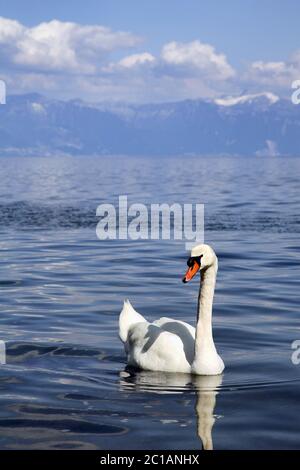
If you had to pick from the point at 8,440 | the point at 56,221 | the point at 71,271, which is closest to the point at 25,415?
the point at 8,440

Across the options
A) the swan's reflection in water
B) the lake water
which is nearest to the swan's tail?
the lake water

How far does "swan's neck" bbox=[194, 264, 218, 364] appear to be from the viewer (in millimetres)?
12086

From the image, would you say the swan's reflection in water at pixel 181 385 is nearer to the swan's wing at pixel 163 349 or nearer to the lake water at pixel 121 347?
the lake water at pixel 121 347

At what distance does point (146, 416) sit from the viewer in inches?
405

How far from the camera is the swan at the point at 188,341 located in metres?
12.1

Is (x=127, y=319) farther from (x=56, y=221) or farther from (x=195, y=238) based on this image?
(x=56, y=221)

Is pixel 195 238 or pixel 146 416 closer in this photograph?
pixel 146 416

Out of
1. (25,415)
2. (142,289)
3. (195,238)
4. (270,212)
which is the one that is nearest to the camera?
(25,415)

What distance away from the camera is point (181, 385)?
11.8 meters

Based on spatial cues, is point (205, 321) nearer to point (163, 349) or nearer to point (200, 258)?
point (163, 349)

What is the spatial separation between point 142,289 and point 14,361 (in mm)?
7259

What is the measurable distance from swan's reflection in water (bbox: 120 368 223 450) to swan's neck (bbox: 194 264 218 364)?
34 centimetres

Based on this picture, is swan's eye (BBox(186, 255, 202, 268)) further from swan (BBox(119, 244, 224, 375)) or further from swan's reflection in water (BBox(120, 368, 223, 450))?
swan's reflection in water (BBox(120, 368, 223, 450))
